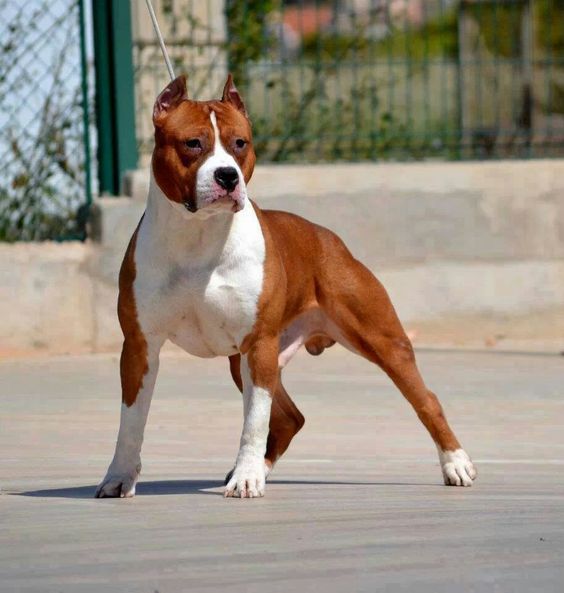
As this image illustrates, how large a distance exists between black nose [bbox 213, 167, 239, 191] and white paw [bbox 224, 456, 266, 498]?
1.00 meters

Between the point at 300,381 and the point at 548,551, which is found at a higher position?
the point at 548,551

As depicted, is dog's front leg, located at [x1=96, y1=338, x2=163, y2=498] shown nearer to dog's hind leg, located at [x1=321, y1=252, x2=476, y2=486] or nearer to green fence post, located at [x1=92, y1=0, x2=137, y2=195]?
dog's hind leg, located at [x1=321, y1=252, x2=476, y2=486]

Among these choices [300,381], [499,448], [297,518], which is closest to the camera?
[297,518]

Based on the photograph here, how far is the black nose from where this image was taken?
577cm

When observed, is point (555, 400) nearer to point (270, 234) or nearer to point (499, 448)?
point (499, 448)

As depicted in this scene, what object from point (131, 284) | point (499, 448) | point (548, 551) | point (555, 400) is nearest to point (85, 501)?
point (131, 284)

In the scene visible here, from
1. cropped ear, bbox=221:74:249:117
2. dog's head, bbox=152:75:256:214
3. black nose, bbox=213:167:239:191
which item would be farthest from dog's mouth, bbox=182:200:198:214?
cropped ear, bbox=221:74:249:117

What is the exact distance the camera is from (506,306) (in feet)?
38.1

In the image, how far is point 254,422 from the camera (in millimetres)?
6062

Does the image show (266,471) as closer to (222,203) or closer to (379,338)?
(379,338)

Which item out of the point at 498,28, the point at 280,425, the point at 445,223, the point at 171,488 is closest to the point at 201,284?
the point at 171,488

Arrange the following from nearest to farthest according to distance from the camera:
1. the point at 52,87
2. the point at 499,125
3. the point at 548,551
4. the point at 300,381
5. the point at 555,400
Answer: the point at 548,551, the point at 555,400, the point at 300,381, the point at 52,87, the point at 499,125

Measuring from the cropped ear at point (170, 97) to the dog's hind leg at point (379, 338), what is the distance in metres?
1.01

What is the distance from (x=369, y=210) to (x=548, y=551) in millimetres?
6424
